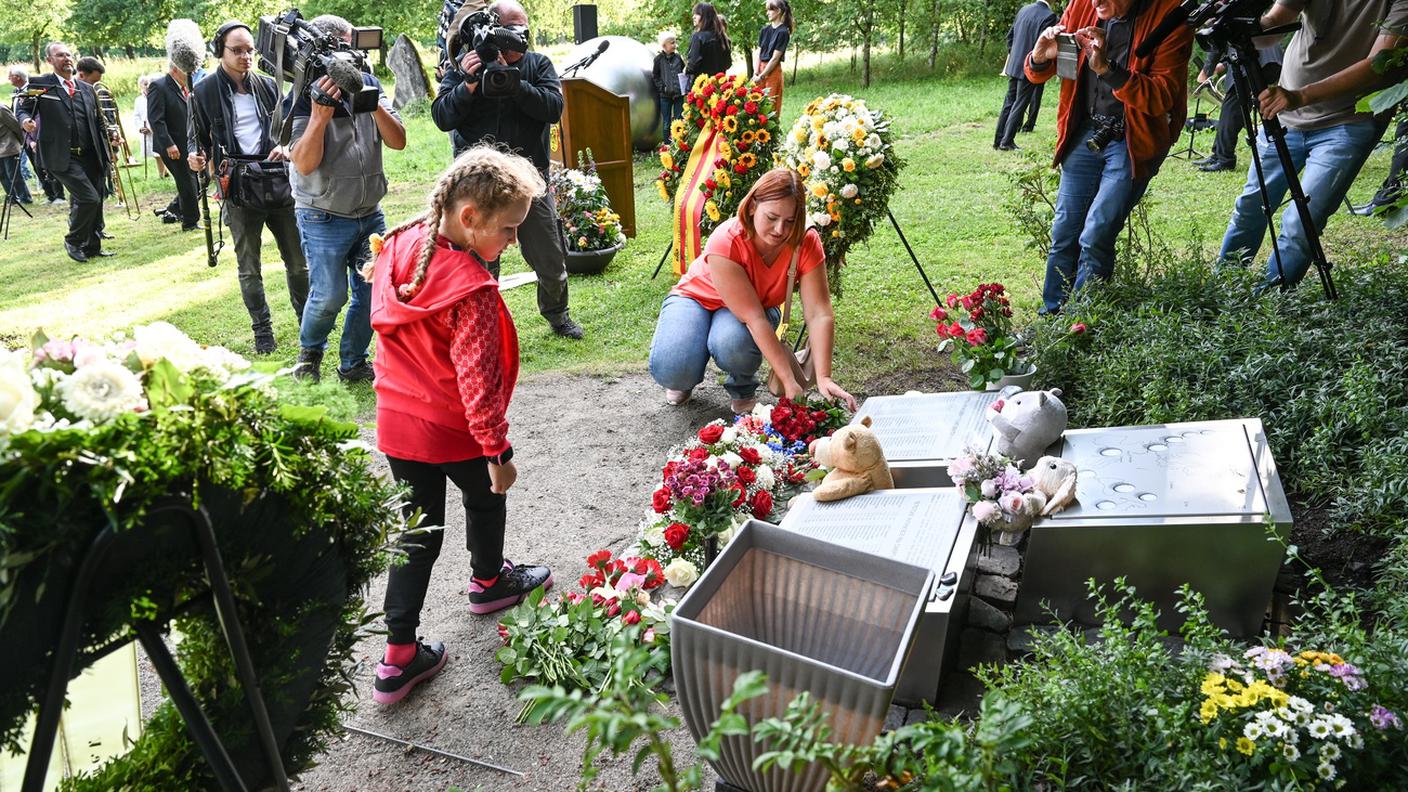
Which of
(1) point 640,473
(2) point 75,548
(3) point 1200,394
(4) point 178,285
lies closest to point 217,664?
(2) point 75,548

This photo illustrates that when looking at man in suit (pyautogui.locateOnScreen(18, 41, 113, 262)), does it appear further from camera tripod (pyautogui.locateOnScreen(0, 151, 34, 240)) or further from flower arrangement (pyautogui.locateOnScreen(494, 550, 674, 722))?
flower arrangement (pyautogui.locateOnScreen(494, 550, 674, 722))

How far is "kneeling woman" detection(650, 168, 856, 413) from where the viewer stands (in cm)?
400

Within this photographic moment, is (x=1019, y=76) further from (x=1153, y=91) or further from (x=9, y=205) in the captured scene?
(x=9, y=205)

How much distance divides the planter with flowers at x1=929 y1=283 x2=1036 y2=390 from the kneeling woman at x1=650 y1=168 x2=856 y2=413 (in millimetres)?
543

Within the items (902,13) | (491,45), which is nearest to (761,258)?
(491,45)

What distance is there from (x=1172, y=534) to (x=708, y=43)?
949 cm

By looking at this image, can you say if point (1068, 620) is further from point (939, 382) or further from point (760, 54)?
point (760, 54)

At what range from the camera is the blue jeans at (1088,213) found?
4684mm

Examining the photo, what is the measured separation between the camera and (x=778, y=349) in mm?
4086

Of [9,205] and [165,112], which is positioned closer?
[165,112]

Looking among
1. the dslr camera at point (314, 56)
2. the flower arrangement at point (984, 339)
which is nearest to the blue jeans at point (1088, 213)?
the flower arrangement at point (984, 339)

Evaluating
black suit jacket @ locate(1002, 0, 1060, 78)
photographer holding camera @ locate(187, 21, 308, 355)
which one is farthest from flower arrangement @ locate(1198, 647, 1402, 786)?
black suit jacket @ locate(1002, 0, 1060, 78)

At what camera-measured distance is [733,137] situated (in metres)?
5.68

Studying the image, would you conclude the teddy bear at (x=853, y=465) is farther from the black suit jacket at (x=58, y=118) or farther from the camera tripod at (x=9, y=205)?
the camera tripod at (x=9, y=205)
